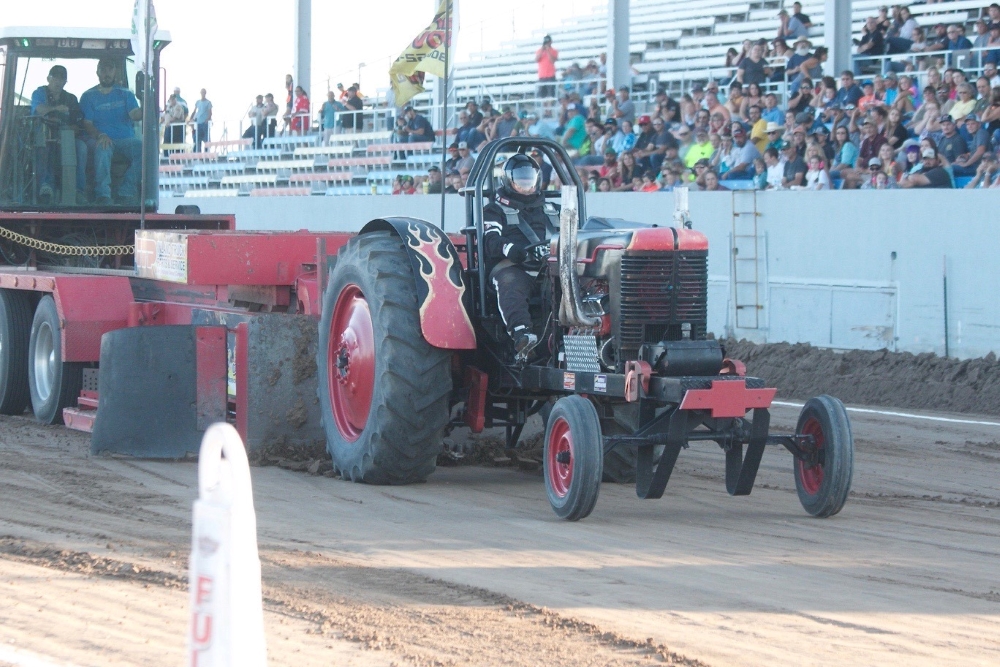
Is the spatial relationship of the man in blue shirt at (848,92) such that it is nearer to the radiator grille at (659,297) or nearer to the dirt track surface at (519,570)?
the dirt track surface at (519,570)

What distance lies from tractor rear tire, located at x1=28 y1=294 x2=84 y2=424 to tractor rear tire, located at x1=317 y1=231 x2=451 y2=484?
2.76 meters

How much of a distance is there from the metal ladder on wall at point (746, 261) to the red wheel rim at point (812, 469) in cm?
754

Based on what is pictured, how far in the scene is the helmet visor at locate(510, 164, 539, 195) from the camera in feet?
24.1

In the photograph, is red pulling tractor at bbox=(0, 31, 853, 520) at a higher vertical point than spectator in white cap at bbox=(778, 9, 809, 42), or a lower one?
lower

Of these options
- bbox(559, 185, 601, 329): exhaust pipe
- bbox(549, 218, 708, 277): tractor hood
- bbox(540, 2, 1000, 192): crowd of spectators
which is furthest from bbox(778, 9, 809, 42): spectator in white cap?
bbox(559, 185, 601, 329): exhaust pipe

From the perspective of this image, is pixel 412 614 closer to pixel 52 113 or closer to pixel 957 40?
pixel 52 113

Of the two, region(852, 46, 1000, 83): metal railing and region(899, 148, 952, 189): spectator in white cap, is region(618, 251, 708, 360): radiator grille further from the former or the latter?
region(852, 46, 1000, 83): metal railing

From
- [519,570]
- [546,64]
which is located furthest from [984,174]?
[546,64]

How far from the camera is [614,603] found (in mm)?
4895

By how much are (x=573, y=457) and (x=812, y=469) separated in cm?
126

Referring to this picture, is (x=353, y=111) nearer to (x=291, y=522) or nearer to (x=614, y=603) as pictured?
(x=291, y=522)

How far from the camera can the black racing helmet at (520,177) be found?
7.34 meters

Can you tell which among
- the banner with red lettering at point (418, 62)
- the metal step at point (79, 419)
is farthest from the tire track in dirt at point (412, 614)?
the banner with red lettering at point (418, 62)

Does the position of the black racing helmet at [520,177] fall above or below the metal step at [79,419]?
above
